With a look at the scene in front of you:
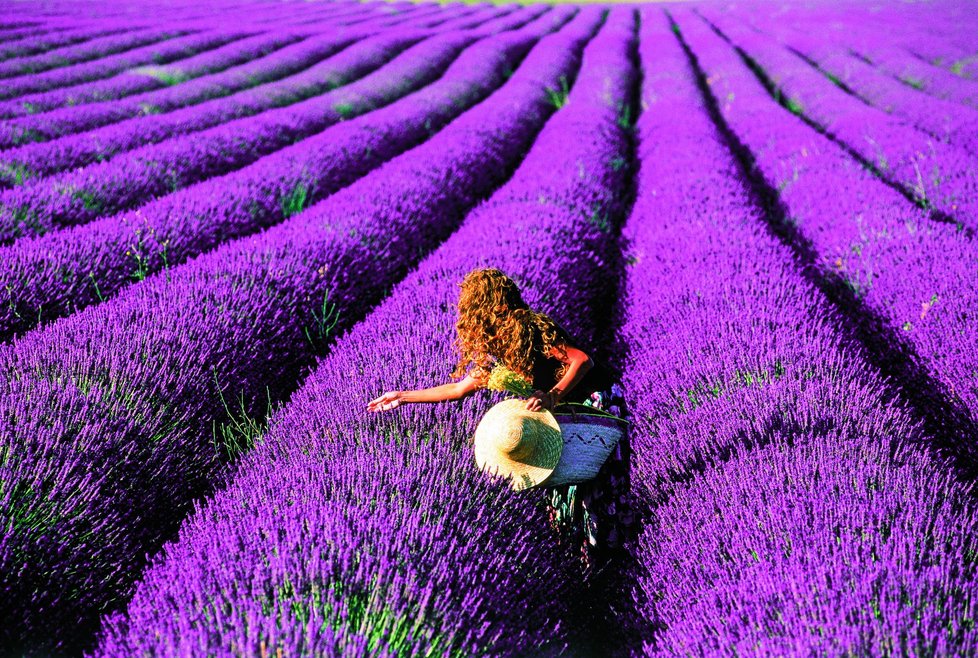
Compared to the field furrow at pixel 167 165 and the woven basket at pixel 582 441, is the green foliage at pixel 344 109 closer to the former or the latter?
the field furrow at pixel 167 165

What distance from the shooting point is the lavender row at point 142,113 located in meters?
6.23

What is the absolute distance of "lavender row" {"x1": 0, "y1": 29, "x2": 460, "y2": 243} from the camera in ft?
15.3

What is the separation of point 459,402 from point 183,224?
309 centimetres

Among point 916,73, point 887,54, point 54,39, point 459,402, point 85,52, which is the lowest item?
point 916,73

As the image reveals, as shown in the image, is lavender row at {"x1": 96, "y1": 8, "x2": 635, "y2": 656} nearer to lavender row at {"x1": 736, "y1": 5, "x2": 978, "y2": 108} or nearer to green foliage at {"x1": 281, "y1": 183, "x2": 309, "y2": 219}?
green foliage at {"x1": 281, "y1": 183, "x2": 309, "y2": 219}

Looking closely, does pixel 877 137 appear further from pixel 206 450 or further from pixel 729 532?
pixel 206 450

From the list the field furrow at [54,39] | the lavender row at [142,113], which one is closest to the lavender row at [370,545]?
the lavender row at [142,113]

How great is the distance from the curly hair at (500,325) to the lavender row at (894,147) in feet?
13.5

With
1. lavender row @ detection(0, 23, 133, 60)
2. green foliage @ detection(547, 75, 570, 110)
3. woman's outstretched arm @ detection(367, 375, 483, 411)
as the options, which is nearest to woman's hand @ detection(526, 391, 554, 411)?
woman's outstretched arm @ detection(367, 375, 483, 411)

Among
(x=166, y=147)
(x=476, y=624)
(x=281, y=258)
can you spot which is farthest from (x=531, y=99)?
(x=476, y=624)

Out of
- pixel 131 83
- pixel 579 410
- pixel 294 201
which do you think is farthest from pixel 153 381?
pixel 131 83

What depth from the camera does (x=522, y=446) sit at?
6.25ft

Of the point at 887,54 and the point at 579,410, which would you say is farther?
the point at 887,54

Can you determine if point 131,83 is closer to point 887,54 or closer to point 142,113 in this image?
point 142,113
